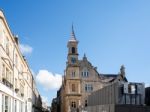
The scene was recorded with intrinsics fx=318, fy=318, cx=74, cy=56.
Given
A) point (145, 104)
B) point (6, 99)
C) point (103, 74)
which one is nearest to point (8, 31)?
point (6, 99)

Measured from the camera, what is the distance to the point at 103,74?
273 feet

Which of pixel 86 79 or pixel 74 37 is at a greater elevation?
pixel 74 37

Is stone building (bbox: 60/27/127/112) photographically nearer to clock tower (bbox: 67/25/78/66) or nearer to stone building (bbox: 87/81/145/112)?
clock tower (bbox: 67/25/78/66)

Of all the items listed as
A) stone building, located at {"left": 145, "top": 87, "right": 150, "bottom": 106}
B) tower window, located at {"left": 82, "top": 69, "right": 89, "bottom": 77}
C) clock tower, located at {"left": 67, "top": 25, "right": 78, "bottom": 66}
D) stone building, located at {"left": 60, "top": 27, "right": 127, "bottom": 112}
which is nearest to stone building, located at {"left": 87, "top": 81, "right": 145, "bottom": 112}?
stone building, located at {"left": 145, "top": 87, "right": 150, "bottom": 106}

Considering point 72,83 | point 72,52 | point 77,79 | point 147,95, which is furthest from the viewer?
point 72,52

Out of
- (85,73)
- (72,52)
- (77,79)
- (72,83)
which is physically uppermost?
(72,52)

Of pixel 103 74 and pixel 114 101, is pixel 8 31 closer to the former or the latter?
pixel 114 101

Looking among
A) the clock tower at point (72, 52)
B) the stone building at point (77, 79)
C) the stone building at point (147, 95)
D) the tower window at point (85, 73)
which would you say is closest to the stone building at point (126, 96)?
the stone building at point (147, 95)

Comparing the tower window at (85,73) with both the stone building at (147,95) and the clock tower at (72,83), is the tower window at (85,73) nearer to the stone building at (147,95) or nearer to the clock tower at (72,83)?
the clock tower at (72,83)

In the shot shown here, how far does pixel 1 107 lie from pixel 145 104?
12017 millimetres

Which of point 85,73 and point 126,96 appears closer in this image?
point 126,96

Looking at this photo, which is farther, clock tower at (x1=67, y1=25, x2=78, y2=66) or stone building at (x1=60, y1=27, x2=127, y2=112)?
clock tower at (x1=67, y1=25, x2=78, y2=66)

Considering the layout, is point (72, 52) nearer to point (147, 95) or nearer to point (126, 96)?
point (147, 95)

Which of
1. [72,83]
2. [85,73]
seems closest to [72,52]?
[85,73]
